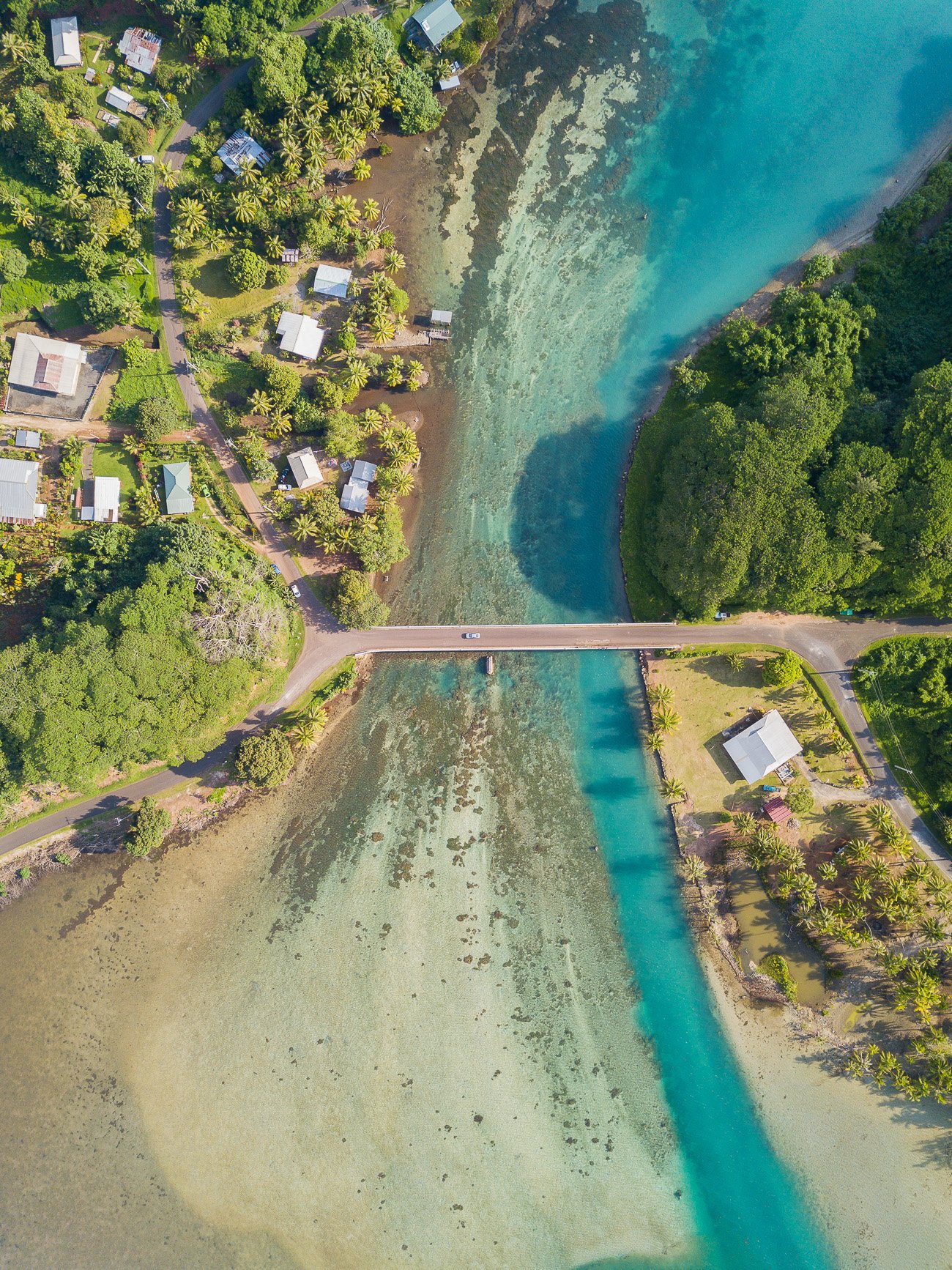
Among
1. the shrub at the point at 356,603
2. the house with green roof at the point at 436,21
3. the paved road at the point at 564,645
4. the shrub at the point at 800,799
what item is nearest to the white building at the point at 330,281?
the house with green roof at the point at 436,21

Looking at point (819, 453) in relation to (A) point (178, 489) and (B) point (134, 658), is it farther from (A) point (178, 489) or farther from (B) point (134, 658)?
(B) point (134, 658)

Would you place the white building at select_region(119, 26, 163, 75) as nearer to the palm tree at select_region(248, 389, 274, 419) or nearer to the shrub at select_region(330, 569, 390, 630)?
the palm tree at select_region(248, 389, 274, 419)

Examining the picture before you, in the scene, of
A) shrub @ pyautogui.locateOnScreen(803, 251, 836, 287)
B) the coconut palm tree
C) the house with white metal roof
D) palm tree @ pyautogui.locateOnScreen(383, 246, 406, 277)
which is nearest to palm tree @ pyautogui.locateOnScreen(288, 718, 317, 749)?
the coconut palm tree

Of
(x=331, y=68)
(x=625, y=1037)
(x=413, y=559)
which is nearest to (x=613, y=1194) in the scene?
(x=625, y=1037)

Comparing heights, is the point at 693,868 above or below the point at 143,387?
below

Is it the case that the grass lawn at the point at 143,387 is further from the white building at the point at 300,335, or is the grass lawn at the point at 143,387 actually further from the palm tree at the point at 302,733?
the palm tree at the point at 302,733

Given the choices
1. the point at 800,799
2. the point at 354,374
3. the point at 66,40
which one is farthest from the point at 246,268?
the point at 800,799
